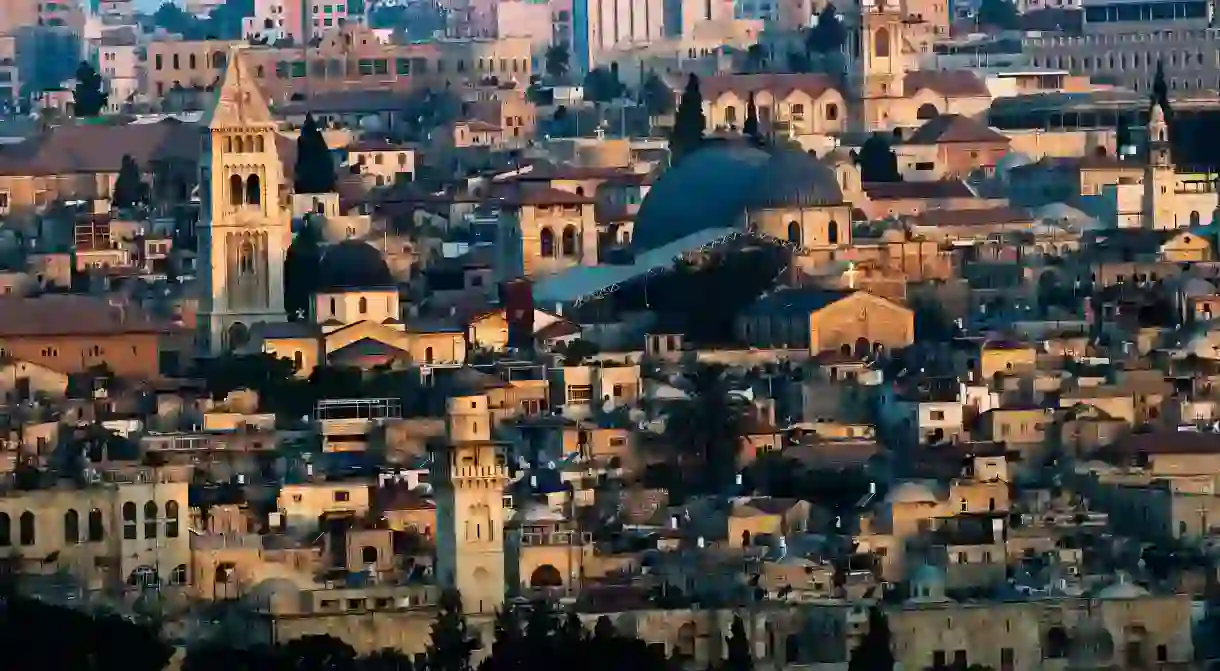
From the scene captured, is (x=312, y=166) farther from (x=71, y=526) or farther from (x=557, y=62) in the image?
(x=557, y=62)

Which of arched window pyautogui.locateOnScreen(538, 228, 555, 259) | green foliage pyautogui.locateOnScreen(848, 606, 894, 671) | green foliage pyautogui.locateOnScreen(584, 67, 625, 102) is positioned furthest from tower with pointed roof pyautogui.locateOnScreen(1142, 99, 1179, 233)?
green foliage pyautogui.locateOnScreen(848, 606, 894, 671)

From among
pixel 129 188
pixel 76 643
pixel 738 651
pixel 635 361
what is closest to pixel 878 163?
pixel 129 188

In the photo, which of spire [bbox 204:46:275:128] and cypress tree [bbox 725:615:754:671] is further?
spire [bbox 204:46:275:128]

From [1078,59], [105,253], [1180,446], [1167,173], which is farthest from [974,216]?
[1078,59]

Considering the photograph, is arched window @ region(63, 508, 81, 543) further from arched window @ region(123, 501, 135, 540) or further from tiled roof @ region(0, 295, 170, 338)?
tiled roof @ region(0, 295, 170, 338)

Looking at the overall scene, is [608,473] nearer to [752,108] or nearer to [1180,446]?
[1180,446]
